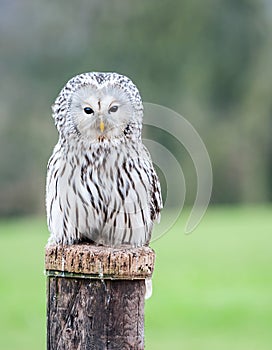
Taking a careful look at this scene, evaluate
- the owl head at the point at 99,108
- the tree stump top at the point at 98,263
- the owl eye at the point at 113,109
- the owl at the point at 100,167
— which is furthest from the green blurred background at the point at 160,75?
the tree stump top at the point at 98,263

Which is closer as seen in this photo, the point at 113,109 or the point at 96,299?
the point at 96,299

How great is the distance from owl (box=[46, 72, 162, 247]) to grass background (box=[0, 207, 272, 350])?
418cm

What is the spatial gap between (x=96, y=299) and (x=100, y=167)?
1070 millimetres

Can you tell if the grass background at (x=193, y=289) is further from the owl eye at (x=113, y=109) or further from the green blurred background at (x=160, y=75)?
the owl eye at (x=113, y=109)

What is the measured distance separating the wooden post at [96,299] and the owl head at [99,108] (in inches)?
28.6

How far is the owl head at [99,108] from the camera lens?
12.2 feet

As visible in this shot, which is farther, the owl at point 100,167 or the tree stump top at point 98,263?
the owl at point 100,167

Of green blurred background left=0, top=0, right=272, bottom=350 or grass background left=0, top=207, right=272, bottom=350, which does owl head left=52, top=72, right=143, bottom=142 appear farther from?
green blurred background left=0, top=0, right=272, bottom=350

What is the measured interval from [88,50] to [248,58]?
4.58 m

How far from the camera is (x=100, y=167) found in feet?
13.3

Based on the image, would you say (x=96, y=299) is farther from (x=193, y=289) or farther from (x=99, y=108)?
(x=193, y=289)

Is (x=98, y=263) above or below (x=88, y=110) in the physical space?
below

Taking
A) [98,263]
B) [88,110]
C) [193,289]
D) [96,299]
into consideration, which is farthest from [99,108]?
[193,289]

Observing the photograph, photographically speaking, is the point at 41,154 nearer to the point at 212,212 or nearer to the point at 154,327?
the point at 212,212
